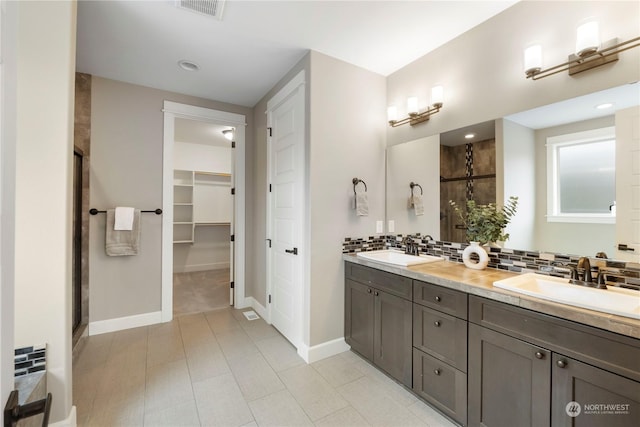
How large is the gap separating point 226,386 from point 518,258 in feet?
7.41

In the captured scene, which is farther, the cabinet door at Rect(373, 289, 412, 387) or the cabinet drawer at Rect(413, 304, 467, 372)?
the cabinet door at Rect(373, 289, 412, 387)

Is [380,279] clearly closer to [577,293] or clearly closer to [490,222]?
[490,222]

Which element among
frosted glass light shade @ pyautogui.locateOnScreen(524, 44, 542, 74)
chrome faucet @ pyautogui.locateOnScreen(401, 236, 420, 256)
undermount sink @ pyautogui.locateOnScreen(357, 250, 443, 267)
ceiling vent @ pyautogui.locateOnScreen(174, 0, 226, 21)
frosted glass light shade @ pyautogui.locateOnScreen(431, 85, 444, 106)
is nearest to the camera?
frosted glass light shade @ pyautogui.locateOnScreen(524, 44, 542, 74)

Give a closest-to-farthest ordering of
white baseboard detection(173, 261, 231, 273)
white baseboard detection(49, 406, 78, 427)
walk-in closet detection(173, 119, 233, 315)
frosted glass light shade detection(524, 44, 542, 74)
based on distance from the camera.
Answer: white baseboard detection(49, 406, 78, 427)
frosted glass light shade detection(524, 44, 542, 74)
walk-in closet detection(173, 119, 233, 315)
white baseboard detection(173, 261, 231, 273)

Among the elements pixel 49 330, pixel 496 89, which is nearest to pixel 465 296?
pixel 496 89

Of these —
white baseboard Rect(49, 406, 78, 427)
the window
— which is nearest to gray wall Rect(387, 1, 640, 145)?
the window

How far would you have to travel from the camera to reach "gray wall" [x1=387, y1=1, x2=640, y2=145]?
147cm

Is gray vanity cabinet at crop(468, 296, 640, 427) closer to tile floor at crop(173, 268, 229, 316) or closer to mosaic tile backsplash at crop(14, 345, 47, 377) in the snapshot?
mosaic tile backsplash at crop(14, 345, 47, 377)

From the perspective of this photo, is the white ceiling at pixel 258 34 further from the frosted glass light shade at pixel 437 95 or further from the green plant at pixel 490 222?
the green plant at pixel 490 222

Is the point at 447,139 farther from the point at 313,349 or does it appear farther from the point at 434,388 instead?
the point at 313,349

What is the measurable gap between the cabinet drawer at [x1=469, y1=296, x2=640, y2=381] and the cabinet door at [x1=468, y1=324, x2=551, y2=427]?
5 centimetres

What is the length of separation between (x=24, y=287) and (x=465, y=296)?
2402mm

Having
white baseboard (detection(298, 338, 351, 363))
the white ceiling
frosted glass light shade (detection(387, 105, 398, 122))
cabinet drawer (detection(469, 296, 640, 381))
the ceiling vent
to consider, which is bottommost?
white baseboard (detection(298, 338, 351, 363))

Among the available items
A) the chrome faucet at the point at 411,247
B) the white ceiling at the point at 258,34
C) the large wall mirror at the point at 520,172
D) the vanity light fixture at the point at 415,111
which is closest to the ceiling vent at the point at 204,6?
the white ceiling at the point at 258,34
